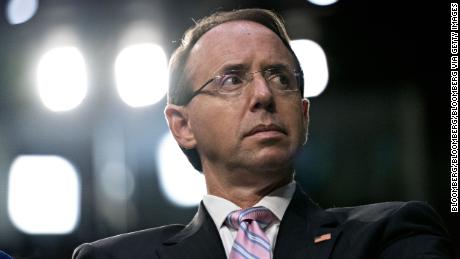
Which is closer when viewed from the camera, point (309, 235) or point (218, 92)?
point (309, 235)

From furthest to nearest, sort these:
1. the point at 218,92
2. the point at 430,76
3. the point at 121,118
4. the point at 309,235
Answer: the point at 121,118
the point at 430,76
the point at 218,92
the point at 309,235

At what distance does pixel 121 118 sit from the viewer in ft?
10.9

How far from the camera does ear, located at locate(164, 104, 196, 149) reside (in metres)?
2.06

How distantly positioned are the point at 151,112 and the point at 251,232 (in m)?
1.53

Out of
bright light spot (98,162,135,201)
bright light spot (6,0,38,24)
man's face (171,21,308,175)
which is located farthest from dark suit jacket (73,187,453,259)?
bright light spot (6,0,38,24)

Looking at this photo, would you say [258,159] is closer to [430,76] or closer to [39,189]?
[430,76]

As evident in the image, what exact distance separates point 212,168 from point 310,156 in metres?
1.15

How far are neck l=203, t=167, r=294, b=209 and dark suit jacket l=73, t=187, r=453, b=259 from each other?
0.07 meters

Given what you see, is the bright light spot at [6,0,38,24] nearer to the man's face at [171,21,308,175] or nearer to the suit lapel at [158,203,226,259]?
the man's face at [171,21,308,175]

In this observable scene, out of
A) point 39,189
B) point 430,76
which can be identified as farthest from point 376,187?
point 39,189

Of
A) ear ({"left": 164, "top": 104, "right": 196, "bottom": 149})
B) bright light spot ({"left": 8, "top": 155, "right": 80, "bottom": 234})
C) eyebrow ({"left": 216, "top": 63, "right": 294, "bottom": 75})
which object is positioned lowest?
bright light spot ({"left": 8, "top": 155, "right": 80, "bottom": 234})

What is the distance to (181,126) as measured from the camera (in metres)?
2.08

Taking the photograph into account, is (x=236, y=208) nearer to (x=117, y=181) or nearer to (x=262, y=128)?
(x=262, y=128)

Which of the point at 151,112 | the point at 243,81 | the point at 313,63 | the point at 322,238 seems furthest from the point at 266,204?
the point at 151,112
